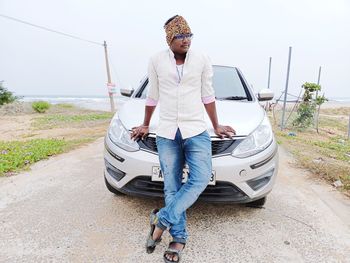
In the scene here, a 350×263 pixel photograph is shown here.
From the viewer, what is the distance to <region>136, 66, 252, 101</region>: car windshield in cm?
339

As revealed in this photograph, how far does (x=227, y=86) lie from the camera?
3.57m

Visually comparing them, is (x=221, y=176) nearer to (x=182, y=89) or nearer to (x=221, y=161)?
(x=221, y=161)

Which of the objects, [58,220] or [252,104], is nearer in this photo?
[58,220]

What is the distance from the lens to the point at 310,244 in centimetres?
238

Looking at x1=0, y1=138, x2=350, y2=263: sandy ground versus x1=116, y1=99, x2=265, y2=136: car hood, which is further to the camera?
x1=116, y1=99, x2=265, y2=136: car hood

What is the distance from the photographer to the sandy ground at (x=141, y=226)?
2211 mm

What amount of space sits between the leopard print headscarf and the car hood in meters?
0.82

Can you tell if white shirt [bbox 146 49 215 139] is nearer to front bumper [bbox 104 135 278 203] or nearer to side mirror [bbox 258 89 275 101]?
front bumper [bbox 104 135 278 203]

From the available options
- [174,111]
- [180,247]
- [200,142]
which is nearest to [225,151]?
[200,142]

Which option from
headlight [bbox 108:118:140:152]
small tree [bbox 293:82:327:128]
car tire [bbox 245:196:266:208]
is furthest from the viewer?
small tree [bbox 293:82:327:128]

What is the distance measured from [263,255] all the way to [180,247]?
0.64 meters

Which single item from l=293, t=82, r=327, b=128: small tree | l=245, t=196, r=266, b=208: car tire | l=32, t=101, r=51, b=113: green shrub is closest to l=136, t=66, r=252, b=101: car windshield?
l=245, t=196, r=266, b=208: car tire

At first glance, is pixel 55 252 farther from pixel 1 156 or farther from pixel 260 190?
pixel 1 156

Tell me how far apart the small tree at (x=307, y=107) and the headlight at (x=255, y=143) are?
898 centimetres
